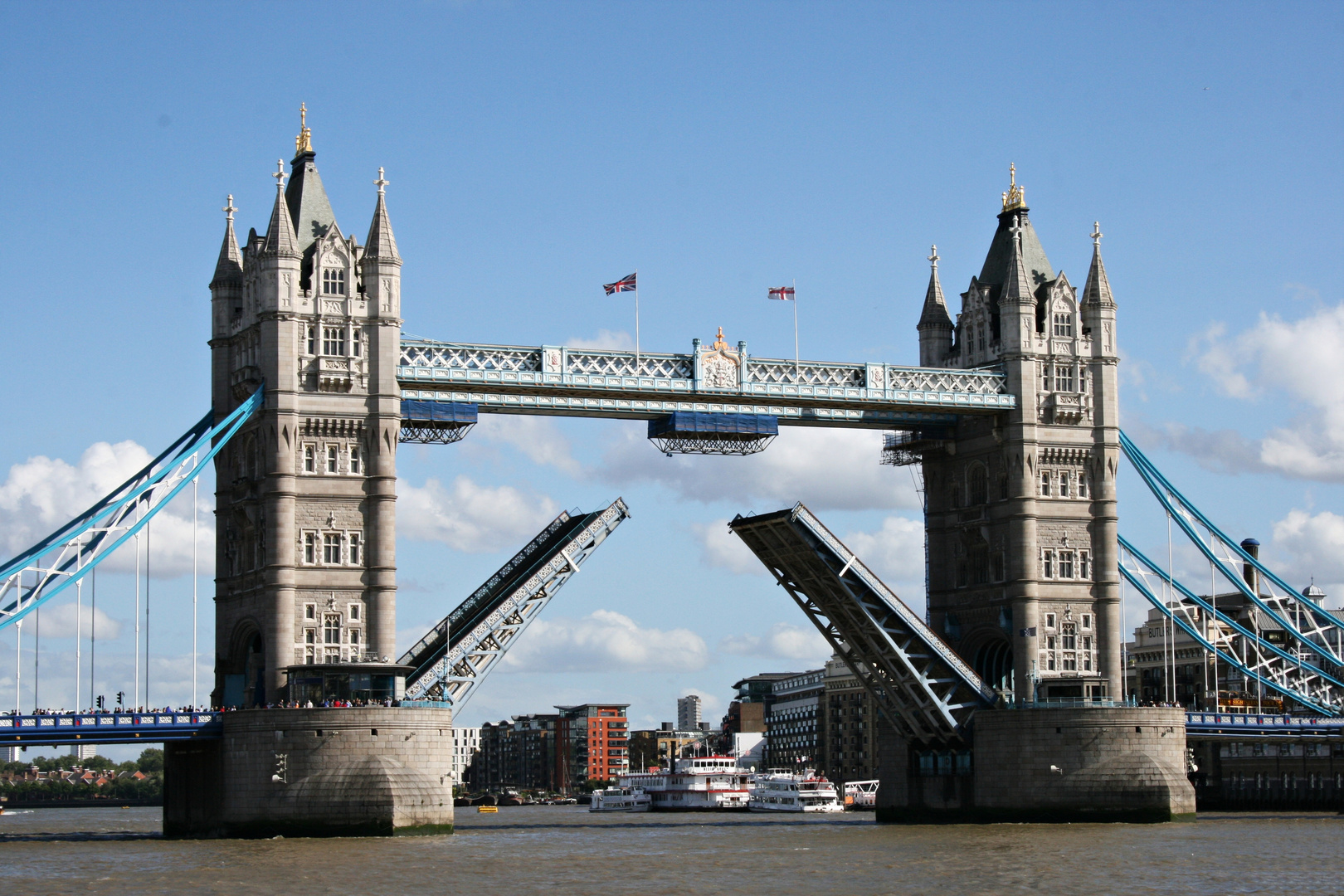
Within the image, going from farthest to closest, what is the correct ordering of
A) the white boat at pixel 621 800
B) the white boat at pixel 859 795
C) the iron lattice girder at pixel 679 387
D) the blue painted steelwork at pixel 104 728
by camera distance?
the white boat at pixel 621 800 < the white boat at pixel 859 795 < the iron lattice girder at pixel 679 387 < the blue painted steelwork at pixel 104 728

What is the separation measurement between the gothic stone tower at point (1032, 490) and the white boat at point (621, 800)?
5419 centimetres

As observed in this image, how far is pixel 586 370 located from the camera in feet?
246

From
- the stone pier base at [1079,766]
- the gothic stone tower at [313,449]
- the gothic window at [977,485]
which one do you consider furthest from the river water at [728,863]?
the gothic window at [977,485]

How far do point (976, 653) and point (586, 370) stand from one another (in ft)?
68.8

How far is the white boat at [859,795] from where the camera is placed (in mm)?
132250

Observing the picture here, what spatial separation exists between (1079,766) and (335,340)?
3072cm

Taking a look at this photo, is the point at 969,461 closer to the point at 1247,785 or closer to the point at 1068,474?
the point at 1068,474

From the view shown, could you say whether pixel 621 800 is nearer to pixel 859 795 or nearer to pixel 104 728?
pixel 859 795

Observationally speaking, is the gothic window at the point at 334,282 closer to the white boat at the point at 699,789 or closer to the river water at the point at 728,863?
the river water at the point at 728,863

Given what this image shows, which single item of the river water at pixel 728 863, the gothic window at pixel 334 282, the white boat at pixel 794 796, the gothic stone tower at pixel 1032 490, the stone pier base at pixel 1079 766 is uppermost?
the gothic window at pixel 334 282

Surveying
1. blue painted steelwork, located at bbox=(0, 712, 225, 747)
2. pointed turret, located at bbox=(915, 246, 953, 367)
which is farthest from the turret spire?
blue painted steelwork, located at bbox=(0, 712, 225, 747)

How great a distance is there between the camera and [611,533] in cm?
7625

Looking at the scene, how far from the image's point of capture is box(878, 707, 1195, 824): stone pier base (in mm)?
75688

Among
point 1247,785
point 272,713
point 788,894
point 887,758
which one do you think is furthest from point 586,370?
point 1247,785
